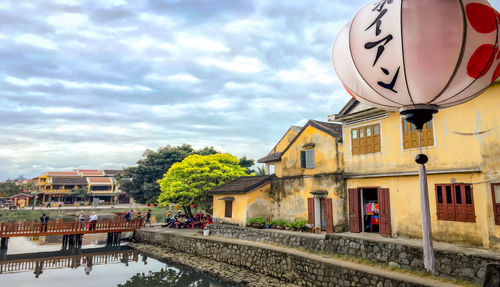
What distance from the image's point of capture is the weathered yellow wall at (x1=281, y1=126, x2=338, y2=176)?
1495 cm

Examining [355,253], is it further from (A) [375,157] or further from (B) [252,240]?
(B) [252,240]

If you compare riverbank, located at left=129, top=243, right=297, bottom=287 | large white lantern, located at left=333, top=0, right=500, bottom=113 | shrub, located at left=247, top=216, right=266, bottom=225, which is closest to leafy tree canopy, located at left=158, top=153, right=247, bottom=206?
riverbank, located at left=129, top=243, right=297, bottom=287

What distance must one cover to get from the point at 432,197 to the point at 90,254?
20159mm

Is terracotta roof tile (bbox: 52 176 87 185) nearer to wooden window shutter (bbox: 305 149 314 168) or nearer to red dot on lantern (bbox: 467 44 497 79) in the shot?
wooden window shutter (bbox: 305 149 314 168)

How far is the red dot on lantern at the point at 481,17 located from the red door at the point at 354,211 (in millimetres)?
10789

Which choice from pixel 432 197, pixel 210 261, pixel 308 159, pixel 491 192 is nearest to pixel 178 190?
pixel 210 261

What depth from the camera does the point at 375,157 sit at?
1293 centimetres

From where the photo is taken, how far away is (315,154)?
51.6 feet

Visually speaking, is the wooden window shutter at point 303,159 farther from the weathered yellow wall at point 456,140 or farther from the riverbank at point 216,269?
the riverbank at point 216,269

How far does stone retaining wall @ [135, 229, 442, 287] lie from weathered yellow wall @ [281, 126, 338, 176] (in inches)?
184

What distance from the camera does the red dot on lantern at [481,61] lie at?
11.4 feet

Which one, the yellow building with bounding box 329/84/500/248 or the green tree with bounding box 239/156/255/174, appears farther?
the green tree with bounding box 239/156/255/174

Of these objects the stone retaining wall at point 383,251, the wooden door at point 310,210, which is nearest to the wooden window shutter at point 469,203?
the stone retaining wall at point 383,251

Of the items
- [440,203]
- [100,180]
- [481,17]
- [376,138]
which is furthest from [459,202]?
[100,180]
